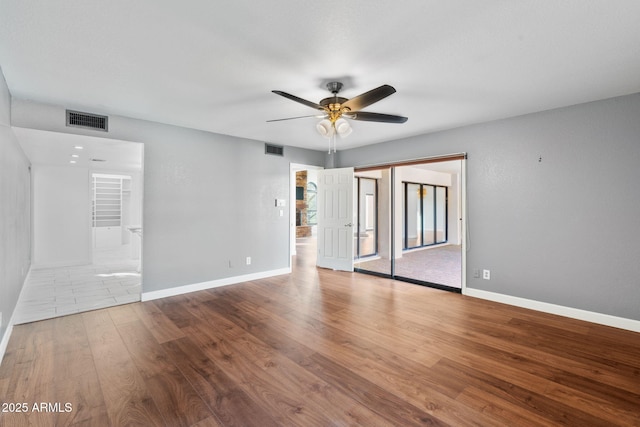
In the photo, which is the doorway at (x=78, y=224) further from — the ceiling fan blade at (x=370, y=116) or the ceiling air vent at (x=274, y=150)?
the ceiling fan blade at (x=370, y=116)

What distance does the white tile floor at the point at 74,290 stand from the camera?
359 centimetres

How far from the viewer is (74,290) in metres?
4.44

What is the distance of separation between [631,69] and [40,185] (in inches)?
372

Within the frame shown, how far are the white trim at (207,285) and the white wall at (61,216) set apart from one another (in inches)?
152

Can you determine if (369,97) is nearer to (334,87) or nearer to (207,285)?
(334,87)

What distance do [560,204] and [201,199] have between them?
4.91 metres

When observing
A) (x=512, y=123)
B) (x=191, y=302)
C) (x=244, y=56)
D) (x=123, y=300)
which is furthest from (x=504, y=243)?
(x=123, y=300)

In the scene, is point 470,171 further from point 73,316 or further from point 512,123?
point 73,316

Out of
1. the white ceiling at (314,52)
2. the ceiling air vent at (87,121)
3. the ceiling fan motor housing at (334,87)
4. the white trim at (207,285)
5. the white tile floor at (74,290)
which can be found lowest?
the white tile floor at (74,290)

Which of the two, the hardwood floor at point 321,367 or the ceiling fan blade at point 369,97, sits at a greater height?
the ceiling fan blade at point 369,97

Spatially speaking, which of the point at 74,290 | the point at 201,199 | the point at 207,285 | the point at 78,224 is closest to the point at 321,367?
the point at 207,285

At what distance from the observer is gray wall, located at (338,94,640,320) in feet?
10.1

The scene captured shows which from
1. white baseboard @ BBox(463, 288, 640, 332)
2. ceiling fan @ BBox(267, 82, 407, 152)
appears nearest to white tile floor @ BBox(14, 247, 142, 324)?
ceiling fan @ BBox(267, 82, 407, 152)

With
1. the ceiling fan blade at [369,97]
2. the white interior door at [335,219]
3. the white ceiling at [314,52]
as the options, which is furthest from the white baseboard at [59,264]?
the ceiling fan blade at [369,97]
